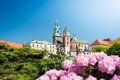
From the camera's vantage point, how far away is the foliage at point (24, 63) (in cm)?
2478

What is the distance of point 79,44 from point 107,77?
140 meters

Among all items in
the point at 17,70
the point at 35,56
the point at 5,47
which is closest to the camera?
the point at 17,70

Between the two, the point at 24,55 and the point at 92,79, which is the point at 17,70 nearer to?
the point at 24,55

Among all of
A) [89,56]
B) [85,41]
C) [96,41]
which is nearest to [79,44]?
[85,41]

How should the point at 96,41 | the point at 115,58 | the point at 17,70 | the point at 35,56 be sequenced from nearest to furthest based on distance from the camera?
the point at 115,58 < the point at 17,70 < the point at 35,56 < the point at 96,41

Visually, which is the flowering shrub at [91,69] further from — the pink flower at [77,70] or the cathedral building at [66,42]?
the cathedral building at [66,42]

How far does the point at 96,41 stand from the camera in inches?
5236

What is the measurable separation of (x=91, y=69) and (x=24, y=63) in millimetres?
23855

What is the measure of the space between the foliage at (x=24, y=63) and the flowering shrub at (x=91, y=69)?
1566cm

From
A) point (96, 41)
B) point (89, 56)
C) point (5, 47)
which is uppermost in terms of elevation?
point (96, 41)

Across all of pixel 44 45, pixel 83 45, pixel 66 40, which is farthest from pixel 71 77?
pixel 83 45

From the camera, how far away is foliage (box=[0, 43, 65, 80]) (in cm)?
2478

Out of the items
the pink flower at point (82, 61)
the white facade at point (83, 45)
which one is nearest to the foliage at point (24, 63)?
the pink flower at point (82, 61)

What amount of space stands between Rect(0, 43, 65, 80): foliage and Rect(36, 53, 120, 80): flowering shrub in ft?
51.4
